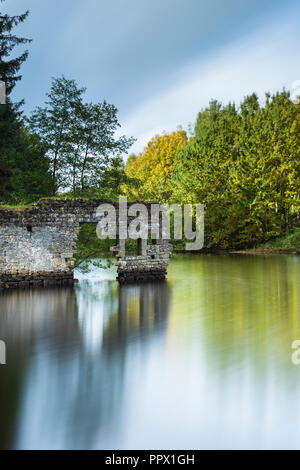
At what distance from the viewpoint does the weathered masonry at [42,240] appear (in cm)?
1284

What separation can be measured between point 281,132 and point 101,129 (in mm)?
18735

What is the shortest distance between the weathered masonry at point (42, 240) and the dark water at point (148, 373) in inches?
48.5

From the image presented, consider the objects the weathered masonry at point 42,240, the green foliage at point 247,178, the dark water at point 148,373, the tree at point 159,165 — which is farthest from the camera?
the tree at point 159,165

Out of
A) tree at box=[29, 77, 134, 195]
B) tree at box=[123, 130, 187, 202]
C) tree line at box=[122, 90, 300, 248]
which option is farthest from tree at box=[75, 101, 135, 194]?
tree at box=[123, 130, 187, 202]

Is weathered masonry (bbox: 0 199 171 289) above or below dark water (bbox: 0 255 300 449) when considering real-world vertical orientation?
above

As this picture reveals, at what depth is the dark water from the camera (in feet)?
14.1

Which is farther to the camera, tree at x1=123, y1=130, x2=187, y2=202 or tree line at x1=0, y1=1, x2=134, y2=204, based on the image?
tree at x1=123, y1=130, x2=187, y2=202

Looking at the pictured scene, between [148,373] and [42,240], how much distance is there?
8.15 m

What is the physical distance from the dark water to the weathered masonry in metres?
1.23

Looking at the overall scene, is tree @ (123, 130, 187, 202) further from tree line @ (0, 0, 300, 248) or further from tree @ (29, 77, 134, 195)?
tree @ (29, 77, 134, 195)

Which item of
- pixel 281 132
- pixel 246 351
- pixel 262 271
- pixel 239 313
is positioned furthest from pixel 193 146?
pixel 246 351

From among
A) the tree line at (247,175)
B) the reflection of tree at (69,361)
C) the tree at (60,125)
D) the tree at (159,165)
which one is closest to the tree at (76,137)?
the tree at (60,125)

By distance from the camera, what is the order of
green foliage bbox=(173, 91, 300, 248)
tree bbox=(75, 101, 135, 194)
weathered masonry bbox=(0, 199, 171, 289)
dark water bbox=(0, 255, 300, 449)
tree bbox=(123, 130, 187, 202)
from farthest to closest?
1. tree bbox=(123, 130, 187, 202)
2. green foliage bbox=(173, 91, 300, 248)
3. tree bbox=(75, 101, 135, 194)
4. weathered masonry bbox=(0, 199, 171, 289)
5. dark water bbox=(0, 255, 300, 449)

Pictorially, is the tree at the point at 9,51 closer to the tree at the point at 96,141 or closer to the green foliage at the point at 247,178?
the tree at the point at 96,141
